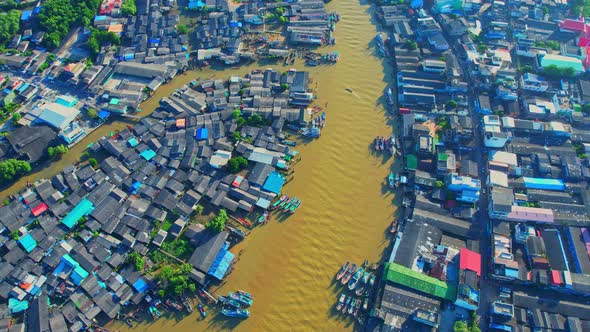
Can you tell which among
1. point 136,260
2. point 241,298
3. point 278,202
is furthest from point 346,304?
point 136,260

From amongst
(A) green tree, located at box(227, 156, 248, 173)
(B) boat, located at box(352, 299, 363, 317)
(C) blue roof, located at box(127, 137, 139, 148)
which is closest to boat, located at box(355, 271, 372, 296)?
(B) boat, located at box(352, 299, 363, 317)

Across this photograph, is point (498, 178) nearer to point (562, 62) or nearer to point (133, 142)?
point (562, 62)

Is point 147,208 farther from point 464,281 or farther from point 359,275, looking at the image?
point 464,281

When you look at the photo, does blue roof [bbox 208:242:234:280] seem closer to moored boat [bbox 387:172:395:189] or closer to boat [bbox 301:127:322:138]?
boat [bbox 301:127:322:138]

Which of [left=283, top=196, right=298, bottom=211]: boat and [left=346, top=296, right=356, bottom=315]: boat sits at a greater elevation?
[left=283, top=196, right=298, bottom=211]: boat

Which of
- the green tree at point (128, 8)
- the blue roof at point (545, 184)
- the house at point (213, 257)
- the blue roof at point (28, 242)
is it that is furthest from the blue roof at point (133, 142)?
the blue roof at point (545, 184)

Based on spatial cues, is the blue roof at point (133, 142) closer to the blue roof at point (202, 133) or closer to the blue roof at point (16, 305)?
the blue roof at point (202, 133)
